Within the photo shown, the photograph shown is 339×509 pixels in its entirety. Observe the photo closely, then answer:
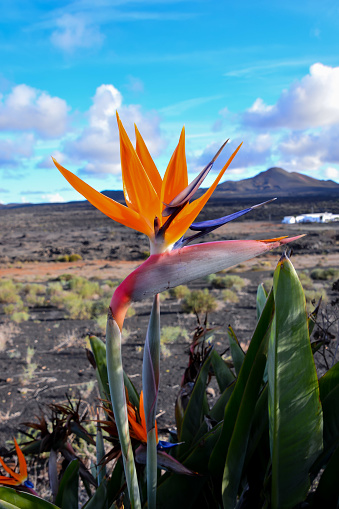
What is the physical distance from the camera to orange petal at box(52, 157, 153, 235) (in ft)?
2.71

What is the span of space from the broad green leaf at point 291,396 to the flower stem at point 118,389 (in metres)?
0.38

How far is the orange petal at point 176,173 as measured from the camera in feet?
3.12

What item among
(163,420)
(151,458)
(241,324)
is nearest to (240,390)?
(151,458)

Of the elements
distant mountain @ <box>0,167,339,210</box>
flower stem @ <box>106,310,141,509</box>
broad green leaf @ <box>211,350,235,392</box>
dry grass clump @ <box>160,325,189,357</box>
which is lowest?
dry grass clump @ <box>160,325,189,357</box>

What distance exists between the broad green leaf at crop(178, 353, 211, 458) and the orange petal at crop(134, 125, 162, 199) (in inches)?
29.8

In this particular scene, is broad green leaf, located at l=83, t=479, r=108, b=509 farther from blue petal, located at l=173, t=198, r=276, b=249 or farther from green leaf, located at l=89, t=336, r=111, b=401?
blue petal, located at l=173, t=198, r=276, b=249

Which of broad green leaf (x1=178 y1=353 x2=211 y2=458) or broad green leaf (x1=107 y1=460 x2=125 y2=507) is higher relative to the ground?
broad green leaf (x1=178 y1=353 x2=211 y2=458)

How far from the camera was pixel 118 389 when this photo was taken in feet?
2.86

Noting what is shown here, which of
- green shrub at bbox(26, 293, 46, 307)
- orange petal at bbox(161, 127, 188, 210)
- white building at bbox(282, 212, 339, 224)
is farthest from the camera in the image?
white building at bbox(282, 212, 339, 224)

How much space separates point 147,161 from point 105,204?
0.69 feet

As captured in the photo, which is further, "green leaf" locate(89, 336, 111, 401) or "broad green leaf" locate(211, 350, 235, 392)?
"broad green leaf" locate(211, 350, 235, 392)

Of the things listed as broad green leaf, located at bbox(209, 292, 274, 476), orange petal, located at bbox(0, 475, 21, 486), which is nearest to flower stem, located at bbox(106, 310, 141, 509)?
broad green leaf, located at bbox(209, 292, 274, 476)

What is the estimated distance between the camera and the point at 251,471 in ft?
4.36

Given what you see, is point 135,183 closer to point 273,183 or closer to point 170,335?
point 170,335
